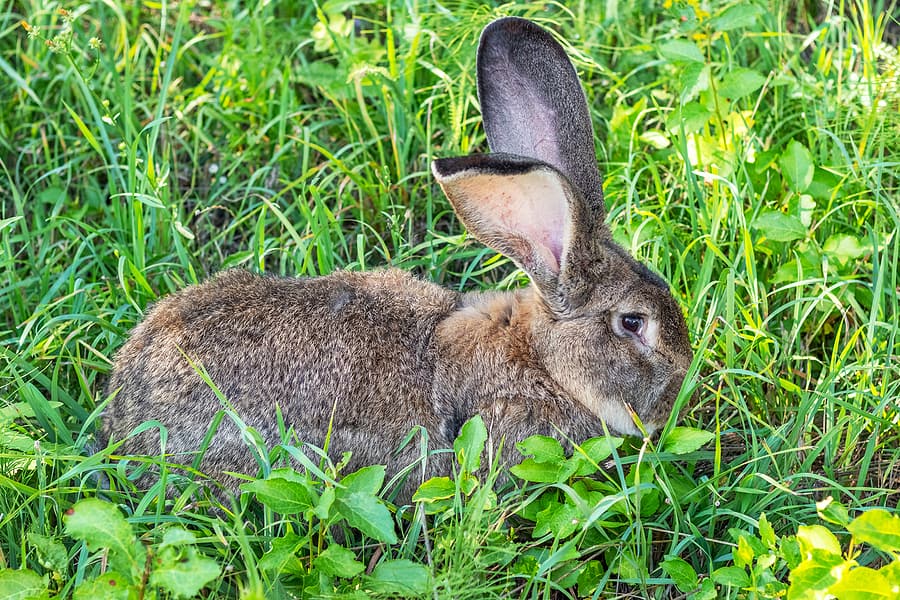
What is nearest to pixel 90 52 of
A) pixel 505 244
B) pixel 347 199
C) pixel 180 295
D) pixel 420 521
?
pixel 347 199

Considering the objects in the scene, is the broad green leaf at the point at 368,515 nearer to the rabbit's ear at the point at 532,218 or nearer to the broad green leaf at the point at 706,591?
the broad green leaf at the point at 706,591

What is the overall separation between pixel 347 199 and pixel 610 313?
5.12 ft

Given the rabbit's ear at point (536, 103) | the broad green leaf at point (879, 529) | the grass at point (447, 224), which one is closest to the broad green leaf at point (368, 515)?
the grass at point (447, 224)

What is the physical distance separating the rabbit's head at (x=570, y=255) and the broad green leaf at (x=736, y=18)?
868 mm

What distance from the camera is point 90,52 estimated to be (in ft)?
19.1

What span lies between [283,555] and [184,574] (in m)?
0.42

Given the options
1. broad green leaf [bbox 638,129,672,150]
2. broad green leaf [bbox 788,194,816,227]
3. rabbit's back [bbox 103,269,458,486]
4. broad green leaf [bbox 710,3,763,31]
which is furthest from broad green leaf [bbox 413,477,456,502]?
broad green leaf [bbox 710,3,763,31]

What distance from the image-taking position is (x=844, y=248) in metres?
4.57

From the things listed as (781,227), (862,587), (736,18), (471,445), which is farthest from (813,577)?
(736,18)

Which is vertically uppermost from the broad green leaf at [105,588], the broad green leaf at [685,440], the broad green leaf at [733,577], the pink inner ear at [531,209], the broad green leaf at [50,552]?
the pink inner ear at [531,209]

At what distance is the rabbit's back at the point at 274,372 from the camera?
3912 millimetres

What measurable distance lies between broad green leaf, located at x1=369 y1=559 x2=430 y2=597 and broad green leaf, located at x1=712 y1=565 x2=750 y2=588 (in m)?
0.85

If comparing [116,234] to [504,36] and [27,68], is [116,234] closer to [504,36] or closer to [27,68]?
[27,68]

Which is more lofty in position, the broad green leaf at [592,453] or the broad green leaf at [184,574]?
the broad green leaf at [184,574]
